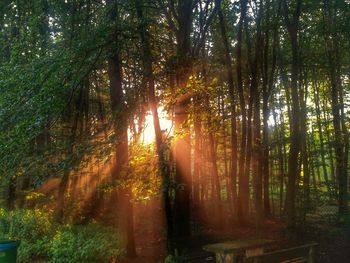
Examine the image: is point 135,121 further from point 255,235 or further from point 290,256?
point 255,235

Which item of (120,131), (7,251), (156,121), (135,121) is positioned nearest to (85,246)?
(7,251)

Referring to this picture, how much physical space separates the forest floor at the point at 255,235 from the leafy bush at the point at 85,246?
3.06ft

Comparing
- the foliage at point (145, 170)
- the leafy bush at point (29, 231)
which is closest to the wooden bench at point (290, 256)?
the foliage at point (145, 170)

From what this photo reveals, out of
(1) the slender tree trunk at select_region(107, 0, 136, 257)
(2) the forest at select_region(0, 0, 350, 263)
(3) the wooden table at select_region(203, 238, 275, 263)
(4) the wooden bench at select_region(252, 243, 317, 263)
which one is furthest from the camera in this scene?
(1) the slender tree trunk at select_region(107, 0, 136, 257)

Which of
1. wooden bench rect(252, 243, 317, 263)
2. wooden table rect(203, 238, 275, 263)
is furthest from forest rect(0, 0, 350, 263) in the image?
wooden bench rect(252, 243, 317, 263)

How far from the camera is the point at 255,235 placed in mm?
11438

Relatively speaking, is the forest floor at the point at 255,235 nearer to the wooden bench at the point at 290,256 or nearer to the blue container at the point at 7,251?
the wooden bench at the point at 290,256

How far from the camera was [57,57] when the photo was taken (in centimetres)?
742

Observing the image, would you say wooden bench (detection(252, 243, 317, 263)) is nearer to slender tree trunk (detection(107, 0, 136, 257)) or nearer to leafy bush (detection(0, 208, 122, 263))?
slender tree trunk (detection(107, 0, 136, 257))

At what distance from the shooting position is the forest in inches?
290

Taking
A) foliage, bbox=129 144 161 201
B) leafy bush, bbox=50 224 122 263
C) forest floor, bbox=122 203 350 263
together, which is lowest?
forest floor, bbox=122 203 350 263

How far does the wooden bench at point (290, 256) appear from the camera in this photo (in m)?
5.39

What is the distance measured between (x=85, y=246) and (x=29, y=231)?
3308 mm

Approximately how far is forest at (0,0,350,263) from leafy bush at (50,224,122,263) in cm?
3
